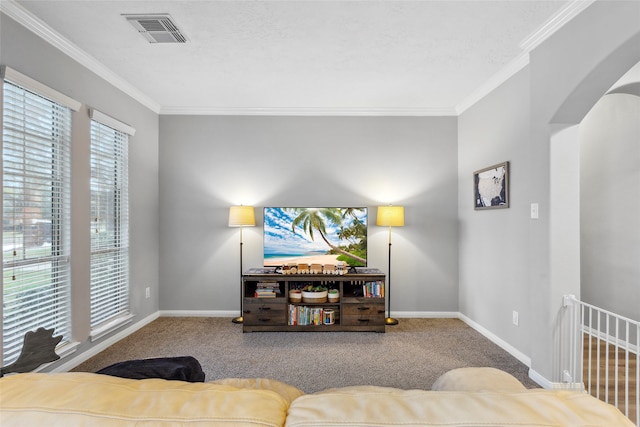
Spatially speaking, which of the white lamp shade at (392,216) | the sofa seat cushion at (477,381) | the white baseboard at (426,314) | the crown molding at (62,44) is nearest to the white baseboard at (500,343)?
the white baseboard at (426,314)

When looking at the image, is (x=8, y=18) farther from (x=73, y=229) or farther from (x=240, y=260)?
(x=240, y=260)

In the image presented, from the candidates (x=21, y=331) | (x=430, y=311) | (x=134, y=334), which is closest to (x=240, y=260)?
(x=134, y=334)

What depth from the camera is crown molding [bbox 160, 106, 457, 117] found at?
14.0 ft

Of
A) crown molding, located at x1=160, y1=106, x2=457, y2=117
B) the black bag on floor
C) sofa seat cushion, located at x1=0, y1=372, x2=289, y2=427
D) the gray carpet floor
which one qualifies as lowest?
the gray carpet floor

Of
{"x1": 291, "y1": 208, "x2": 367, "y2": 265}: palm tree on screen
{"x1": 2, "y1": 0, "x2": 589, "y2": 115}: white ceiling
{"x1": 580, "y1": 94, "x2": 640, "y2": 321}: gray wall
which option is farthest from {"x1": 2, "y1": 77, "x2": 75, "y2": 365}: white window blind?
{"x1": 580, "y1": 94, "x2": 640, "y2": 321}: gray wall

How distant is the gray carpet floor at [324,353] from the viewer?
2.76 meters

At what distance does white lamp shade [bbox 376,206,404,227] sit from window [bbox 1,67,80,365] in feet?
10.1

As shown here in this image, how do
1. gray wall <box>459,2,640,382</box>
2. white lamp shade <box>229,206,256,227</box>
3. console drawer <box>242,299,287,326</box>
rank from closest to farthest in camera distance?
gray wall <box>459,2,640,382</box>, console drawer <box>242,299,287,326</box>, white lamp shade <box>229,206,256,227</box>

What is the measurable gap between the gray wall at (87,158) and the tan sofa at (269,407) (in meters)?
2.53

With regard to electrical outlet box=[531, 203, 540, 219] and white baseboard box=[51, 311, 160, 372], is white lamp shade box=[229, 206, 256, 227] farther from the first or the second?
electrical outlet box=[531, 203, 540, 219]

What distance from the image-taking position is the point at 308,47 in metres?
2.78

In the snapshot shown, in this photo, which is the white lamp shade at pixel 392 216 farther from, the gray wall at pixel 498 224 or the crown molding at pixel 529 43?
the crown molding at pixel 529 43

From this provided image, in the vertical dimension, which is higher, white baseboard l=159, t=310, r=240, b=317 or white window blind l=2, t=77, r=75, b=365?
white window blind l=2, t=77, r=75, b=365

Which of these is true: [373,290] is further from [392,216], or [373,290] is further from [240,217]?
[240,217]
